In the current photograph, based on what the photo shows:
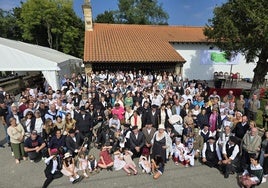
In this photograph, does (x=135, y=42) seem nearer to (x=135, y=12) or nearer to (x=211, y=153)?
(x=211, y=153)

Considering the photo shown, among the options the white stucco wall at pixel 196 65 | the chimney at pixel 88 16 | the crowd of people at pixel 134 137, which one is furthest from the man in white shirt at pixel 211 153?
the chimney at pixel 88 16

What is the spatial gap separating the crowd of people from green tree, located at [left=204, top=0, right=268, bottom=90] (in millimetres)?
4474

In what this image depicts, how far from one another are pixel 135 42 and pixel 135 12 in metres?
27.4

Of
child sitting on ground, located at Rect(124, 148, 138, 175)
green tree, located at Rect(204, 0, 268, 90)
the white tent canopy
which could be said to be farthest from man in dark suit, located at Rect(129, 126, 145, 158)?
green tree, located at Rect(204, 0, 268, 90)

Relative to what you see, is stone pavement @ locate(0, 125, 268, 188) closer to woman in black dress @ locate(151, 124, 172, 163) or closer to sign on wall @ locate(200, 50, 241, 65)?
woman in black dress @ locate(151, 124, 172, 163)

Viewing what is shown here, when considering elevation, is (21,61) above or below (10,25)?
below

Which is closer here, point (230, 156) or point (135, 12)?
point (230, 156)

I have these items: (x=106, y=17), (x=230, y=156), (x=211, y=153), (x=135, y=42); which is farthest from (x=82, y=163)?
(x=106, y=17)

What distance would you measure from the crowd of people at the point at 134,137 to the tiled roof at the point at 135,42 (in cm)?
867

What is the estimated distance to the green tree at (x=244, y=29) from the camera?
1120 cm

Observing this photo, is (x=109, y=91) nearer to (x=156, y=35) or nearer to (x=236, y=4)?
(x=236, y=4)

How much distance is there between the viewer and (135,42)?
20.5 meters

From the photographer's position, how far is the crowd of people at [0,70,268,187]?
621cm

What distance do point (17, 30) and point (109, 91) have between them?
130 feet
